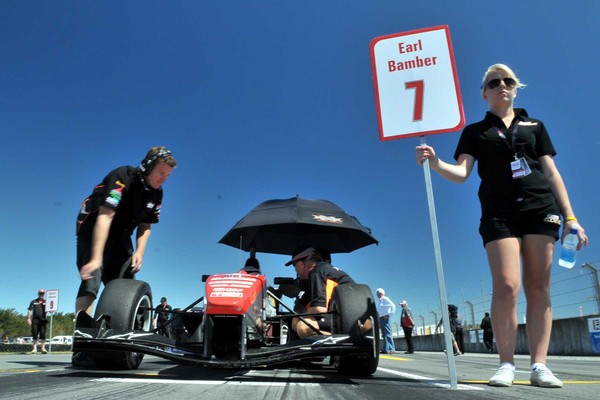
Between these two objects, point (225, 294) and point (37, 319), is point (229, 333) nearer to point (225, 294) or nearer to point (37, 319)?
point (225, 294)

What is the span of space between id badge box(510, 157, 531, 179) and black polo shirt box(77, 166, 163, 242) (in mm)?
2963

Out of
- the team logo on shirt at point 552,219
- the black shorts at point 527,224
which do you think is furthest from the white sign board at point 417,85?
the team logo on shirt at point 552,219

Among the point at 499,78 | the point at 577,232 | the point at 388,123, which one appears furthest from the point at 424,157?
the point at 577,232

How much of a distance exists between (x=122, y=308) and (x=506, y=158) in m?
2.79

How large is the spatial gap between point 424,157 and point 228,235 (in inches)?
185

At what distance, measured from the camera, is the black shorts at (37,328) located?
43.3 feet

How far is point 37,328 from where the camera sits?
13320 mm

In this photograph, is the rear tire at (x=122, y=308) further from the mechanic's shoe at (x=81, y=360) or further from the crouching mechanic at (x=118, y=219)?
the mechanic's shoe at (x=81, y=360)

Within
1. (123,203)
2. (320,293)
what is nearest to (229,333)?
(320,293)

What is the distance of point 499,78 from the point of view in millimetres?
3023

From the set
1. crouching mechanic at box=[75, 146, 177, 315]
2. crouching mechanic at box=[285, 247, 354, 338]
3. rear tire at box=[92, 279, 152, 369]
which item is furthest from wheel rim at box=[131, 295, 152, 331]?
crouching mechanic at box=[285, 247, 354, 338]

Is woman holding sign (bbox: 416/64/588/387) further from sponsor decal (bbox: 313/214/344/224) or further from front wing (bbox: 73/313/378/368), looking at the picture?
sponsor decal (bbox: 313/214/344/224)

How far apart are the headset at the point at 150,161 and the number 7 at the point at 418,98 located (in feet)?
6.83

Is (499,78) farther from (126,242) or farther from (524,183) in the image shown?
→ (126,242)
